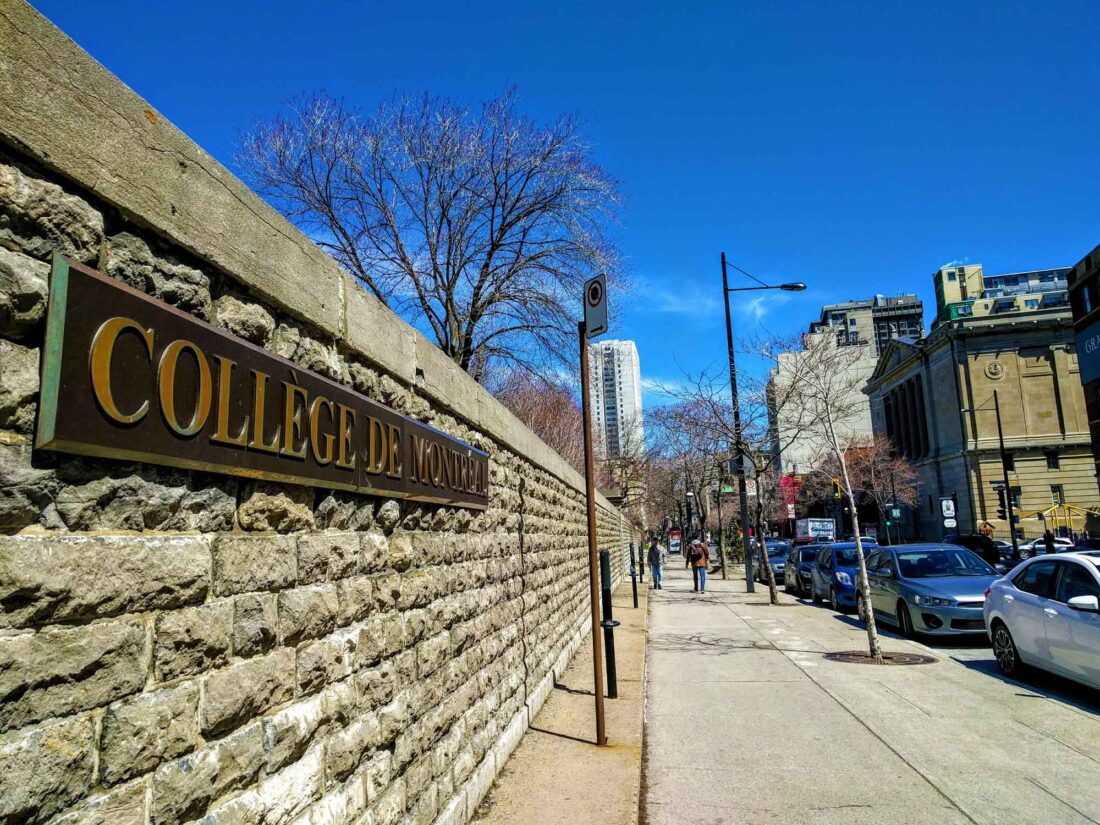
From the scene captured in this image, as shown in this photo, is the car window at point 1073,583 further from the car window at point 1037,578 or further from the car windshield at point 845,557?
the car windshield at point 845,557

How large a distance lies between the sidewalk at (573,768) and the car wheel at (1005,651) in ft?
14.1

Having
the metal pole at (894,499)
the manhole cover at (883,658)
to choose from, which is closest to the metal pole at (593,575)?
the manhole cover at (883,658)

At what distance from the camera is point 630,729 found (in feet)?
22.5

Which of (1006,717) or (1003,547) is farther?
(1003,547)

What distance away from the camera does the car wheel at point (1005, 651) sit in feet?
29.1

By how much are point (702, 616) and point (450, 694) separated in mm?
12697

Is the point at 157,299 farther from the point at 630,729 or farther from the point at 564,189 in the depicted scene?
the point at 564,189

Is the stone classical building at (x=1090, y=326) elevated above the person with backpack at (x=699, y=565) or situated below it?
above

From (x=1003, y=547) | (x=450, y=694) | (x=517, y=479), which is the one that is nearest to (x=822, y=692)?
(x=517, y=479)

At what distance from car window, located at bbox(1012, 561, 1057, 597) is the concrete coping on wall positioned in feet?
26.8

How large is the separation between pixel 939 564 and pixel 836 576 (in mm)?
4154

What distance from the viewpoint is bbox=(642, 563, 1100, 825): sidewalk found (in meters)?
4.98

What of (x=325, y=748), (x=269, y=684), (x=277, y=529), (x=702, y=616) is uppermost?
(x=277, y=529)

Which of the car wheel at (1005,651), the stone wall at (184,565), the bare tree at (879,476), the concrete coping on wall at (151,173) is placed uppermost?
the bare tree at (879,476)
